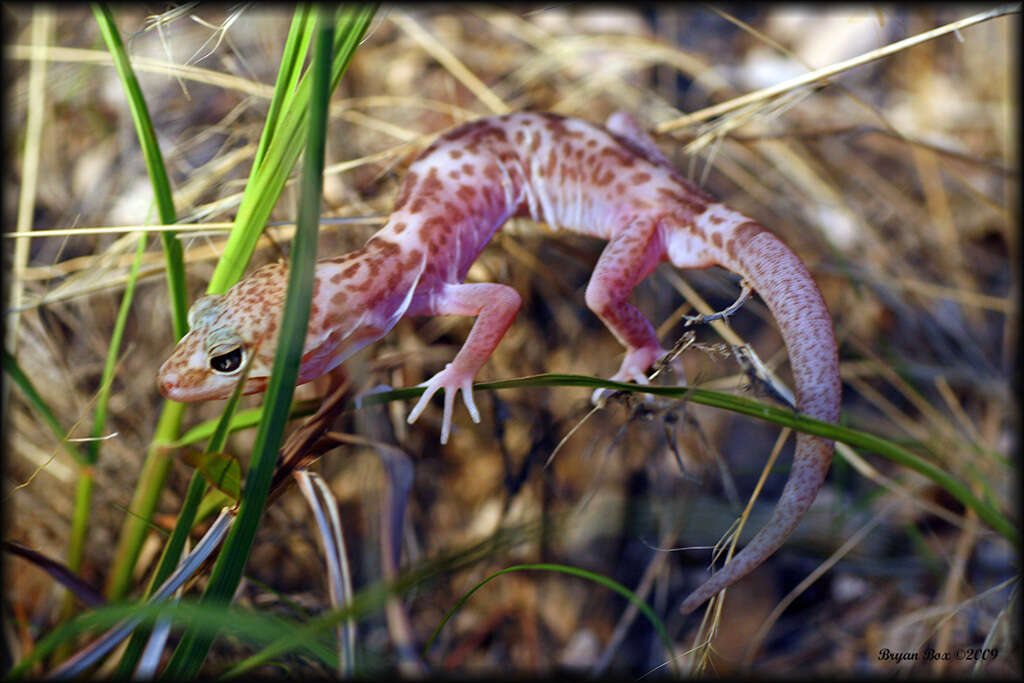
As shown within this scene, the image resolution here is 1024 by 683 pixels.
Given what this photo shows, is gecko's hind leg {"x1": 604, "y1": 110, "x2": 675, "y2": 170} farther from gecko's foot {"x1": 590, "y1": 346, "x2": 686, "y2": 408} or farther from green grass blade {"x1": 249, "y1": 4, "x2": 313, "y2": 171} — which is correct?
green grass blade {"x1": 249, "y1": 4, "x2": 313, "y2": 171}

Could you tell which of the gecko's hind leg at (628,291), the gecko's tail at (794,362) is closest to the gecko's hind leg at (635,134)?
the gecko's hind leg at (628,291)

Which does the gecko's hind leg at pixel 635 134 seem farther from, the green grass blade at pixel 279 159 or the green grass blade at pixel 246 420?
the green grass blade at pixel 246 420

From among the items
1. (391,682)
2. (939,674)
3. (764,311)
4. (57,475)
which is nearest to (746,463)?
(764,311)

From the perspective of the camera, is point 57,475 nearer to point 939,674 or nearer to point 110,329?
point 110,329

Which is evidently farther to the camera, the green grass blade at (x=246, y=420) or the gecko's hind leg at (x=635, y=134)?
the gecko's hind leg at (x=635, y=134)

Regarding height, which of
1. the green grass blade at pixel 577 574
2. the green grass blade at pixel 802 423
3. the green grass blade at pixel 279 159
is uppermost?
the green grass blade at pixel 279 159

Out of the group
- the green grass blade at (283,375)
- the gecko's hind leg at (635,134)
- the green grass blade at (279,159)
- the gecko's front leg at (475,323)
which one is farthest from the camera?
the gecko's hind leg at (635,134)

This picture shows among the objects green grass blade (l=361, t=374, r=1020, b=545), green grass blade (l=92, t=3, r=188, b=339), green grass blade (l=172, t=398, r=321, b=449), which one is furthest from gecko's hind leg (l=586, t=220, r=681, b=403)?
green grass blade (l=92, t=3, r=188, b=339)

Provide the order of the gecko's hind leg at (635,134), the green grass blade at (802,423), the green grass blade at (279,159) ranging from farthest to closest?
the gecko's hind leg at (635,134) < the green grass blade at (279,159) < the green grass blade at (802,423)
